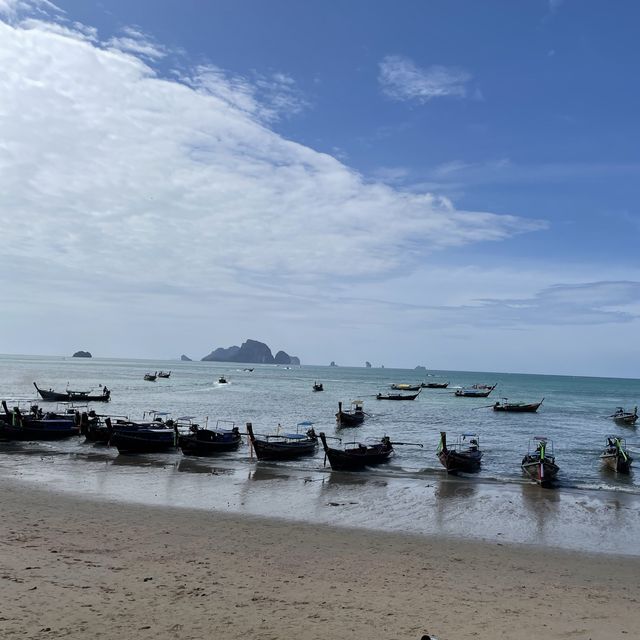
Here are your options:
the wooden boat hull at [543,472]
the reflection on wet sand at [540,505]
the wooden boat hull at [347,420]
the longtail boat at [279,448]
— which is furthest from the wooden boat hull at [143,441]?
the wooden boat hull at [347,420]

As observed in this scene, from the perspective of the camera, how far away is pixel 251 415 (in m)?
62.7

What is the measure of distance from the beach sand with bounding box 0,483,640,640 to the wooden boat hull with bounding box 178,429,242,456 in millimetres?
15676

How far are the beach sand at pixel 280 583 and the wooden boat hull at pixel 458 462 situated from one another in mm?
13194

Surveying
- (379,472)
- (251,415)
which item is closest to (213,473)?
(379,472)

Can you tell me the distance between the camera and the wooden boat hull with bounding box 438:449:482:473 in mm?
30297

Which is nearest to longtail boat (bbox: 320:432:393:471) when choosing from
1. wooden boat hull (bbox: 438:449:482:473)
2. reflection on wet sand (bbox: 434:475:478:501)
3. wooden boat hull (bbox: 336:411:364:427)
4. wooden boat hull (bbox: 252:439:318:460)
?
wooden boat hull (bbox: 252:439:318:460)

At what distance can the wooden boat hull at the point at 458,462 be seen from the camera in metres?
30.3

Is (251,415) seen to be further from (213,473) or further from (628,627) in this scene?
(628,627)

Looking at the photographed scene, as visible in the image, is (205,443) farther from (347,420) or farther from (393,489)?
(347,420)

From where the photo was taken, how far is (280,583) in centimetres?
1237

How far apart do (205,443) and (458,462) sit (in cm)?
1504

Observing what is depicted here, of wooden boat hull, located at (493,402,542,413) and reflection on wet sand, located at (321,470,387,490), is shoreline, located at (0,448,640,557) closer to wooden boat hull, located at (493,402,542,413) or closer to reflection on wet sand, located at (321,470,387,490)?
reflection on wet sand, located at (321,470,387,490)

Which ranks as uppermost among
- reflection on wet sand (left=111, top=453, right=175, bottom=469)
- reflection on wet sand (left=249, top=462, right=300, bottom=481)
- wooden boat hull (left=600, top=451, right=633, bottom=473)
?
wooden boat hull (left=600, top=451, right=633, bottom=473)

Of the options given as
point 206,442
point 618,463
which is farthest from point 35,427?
point 618,463
